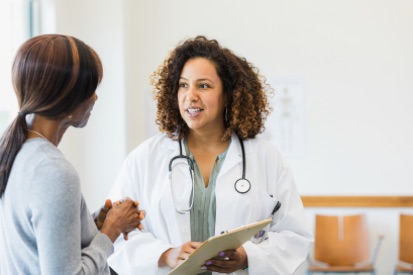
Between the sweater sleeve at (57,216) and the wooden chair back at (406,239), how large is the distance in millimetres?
3514

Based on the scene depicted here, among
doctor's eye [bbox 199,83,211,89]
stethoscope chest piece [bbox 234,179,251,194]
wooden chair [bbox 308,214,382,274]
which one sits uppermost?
doctor's eye [bbox 199,83,211,89]

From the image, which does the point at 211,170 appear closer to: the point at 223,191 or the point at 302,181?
the point at 223,191

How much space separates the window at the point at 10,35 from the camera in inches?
131

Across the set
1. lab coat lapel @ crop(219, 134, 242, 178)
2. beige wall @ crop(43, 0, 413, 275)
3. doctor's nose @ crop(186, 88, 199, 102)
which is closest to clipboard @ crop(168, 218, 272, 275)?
lab coat lapel @ crop(219, 134, 242, 178)

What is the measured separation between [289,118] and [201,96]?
2.57m

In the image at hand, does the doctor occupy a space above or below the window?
below

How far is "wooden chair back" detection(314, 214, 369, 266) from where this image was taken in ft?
Answer: 13.8

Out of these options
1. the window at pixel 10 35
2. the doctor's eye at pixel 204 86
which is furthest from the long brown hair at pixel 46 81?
the window at pixel 10 35

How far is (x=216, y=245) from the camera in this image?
1.68m

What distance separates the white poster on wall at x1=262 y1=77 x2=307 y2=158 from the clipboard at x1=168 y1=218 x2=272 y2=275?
276cm

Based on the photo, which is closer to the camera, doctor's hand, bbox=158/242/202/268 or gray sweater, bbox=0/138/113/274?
gray sweater, bbox=0/138/113/274

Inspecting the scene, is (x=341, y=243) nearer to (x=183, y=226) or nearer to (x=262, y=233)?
(x=262, y=233)

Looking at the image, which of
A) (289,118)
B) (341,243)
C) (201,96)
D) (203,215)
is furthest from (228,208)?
(289,118)

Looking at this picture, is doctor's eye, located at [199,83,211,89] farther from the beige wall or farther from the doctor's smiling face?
the beige wall
